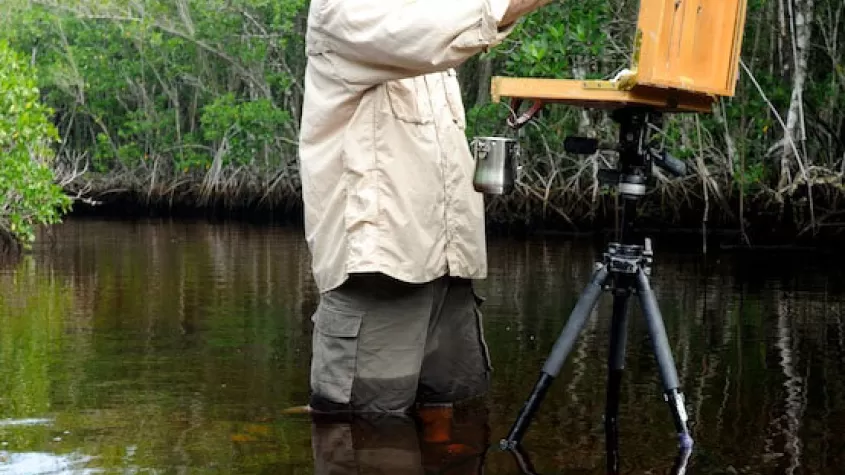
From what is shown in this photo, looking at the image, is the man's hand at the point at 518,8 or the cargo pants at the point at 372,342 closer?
the man's hand at the point at 518,8

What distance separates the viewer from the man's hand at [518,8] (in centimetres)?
416

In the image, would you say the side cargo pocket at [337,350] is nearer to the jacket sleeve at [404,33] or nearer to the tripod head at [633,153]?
the jacket sleeve at [404,33]

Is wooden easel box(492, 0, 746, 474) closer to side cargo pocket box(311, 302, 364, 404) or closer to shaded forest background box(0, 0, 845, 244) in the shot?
side cargo pocket box(311, 302, 364, 404)

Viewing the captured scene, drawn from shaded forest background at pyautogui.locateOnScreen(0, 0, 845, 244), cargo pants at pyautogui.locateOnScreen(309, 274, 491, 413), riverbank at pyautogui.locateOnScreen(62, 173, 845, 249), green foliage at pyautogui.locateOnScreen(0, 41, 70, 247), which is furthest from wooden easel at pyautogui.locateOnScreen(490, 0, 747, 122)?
riverbank at pyautogui.locateOnScreen(62, 173, 845, 249)

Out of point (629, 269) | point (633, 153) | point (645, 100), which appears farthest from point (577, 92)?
point (629, 269)

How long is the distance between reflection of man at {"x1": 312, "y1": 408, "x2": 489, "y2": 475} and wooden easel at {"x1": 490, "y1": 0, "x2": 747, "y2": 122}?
102 centimetres

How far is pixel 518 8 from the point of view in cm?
418

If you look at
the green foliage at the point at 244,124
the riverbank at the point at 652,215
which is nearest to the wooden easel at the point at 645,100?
the riverbank at the point at 652,215

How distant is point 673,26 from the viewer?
390cm

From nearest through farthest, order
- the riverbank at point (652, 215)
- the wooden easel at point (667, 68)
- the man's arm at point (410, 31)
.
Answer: the wooden easel at point (667, 68) < the man's arm at point (410, 31) < the riverbank at point (652, 215)

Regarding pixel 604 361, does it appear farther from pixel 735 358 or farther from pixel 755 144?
pixel 755 144

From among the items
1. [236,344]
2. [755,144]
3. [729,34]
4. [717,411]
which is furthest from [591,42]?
[729,34]

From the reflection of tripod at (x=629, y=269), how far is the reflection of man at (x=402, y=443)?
0.26m

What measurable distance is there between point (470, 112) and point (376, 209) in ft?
51.6
